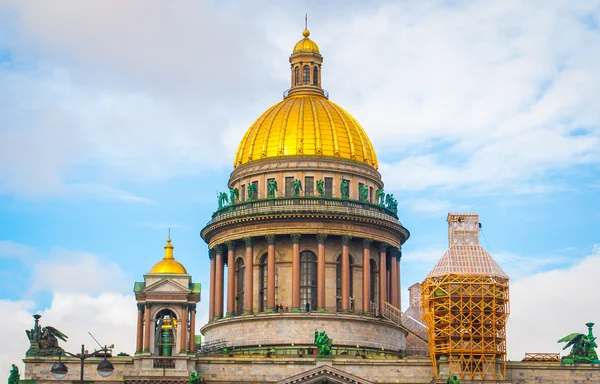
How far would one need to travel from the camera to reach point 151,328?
92.6 meters

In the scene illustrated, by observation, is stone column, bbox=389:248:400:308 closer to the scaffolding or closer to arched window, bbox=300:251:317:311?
arched window, bbox=300:251:317:311

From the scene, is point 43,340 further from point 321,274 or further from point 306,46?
point 306,46

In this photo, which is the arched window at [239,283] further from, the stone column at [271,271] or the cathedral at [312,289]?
the stone column at [271,271]

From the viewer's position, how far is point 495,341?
94.6m

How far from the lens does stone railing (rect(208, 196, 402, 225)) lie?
104 metres

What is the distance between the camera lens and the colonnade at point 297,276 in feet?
337

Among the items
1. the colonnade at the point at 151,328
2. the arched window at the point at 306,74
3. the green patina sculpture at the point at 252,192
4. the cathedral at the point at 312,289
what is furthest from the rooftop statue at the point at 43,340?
the arched window at the point at 306,74

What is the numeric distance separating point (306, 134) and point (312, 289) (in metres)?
13.1

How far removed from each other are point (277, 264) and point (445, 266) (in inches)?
556

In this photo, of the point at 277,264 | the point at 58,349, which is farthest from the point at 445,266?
the point at 58,349

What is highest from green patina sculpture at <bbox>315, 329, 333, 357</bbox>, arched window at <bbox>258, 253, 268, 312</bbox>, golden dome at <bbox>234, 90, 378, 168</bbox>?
golden dome at <bbox>234, 90, 378, 168</bbox>

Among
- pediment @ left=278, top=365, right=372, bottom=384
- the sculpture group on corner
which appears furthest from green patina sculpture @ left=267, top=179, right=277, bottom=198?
pediment @ left=278, top=365, right=372, bottom=384

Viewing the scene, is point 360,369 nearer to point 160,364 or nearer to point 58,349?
point 160,364

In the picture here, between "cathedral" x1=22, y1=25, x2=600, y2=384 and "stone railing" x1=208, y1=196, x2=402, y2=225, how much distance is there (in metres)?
0.13
